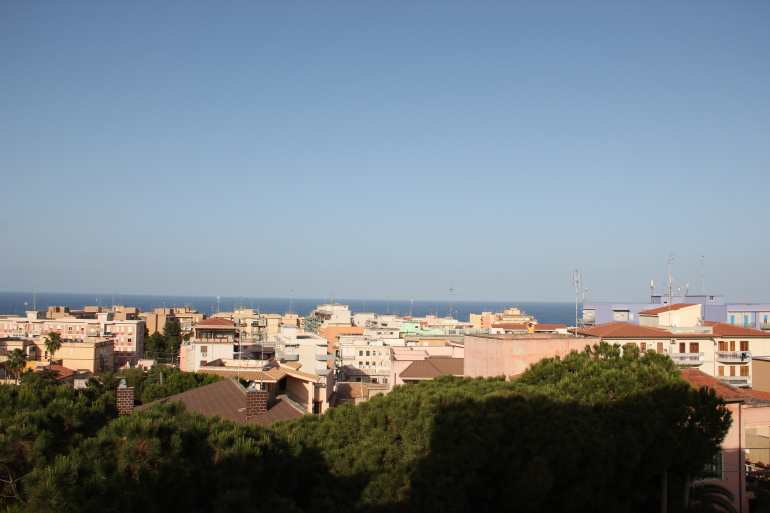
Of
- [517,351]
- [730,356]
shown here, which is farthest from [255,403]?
[730,356]

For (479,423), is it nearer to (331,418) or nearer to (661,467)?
(331,418)

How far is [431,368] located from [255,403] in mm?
14353

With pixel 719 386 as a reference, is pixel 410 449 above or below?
below

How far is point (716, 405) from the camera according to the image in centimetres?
1309

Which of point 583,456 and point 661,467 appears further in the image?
point 661,467

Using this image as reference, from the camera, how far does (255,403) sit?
17266 millimetres

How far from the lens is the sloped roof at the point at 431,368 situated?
95.3 feet

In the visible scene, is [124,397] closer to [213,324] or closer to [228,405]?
[228,405]

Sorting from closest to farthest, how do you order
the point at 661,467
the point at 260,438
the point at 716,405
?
the point at 260,438 → the point at 661,467 → the point at 716,405

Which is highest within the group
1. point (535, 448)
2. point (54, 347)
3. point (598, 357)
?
point (598, 357)

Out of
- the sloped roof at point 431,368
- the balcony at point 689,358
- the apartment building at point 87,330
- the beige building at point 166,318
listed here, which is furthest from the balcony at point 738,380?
the beige building at point 166,318

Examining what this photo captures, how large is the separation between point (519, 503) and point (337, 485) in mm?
3346

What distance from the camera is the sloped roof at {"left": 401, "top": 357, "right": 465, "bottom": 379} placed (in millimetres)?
29058

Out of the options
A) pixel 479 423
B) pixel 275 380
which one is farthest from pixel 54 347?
pixel 479 423
